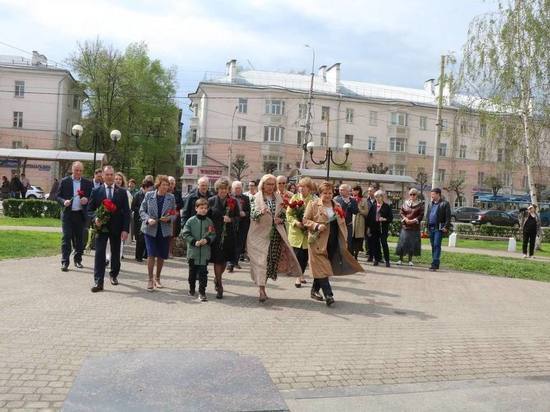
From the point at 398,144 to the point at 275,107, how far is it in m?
15.6

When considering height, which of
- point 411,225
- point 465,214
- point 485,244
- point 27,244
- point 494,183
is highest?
point 494,183

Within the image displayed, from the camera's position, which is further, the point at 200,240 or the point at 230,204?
the point at 230,204

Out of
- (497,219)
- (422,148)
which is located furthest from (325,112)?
(497,219)

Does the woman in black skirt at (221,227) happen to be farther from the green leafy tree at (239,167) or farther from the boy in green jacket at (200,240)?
the green leafy tree at (239,167)

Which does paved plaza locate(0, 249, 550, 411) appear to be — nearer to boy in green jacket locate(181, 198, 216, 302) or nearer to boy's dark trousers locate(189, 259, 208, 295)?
boy's dark trousers locate(189, 259, 208, 295)

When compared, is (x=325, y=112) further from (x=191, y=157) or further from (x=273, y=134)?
(x=191, y=157)

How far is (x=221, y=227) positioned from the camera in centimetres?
850

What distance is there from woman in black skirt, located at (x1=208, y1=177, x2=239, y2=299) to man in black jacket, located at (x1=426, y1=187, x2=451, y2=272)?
6285mm

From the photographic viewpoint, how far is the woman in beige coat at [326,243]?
8172mm

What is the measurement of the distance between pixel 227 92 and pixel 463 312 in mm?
53964

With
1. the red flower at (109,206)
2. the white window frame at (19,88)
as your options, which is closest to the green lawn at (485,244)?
→ the red flower at (109,206)

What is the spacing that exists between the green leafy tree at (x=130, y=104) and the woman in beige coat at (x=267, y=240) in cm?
4124

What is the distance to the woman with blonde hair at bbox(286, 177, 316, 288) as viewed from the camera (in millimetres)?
9023

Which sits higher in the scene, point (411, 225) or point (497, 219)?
point (411, 225)
